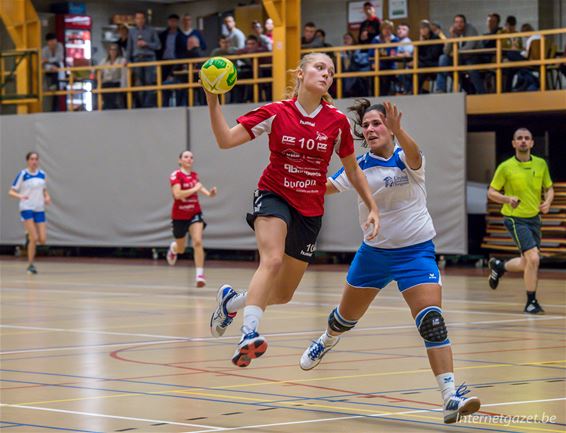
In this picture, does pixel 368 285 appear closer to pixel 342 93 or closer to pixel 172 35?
pixel 342 93

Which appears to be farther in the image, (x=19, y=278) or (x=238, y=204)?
(x=238, y=204)

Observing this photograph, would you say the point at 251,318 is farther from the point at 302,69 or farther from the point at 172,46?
the point at 172,46

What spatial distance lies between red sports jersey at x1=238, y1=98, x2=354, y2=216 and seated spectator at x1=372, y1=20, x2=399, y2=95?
1869 centimetres

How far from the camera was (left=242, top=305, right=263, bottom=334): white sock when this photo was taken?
8.06 metres

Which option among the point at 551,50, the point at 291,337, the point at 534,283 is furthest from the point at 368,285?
the point at 551,50

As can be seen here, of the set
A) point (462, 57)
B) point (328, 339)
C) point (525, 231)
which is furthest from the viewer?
point (462, 57)

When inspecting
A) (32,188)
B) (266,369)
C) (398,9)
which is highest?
(398,9)

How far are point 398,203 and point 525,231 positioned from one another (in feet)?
25.8

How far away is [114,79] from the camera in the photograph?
31312mm

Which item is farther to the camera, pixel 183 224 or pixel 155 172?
pixel 155 172

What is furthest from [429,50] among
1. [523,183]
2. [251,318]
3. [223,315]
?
[251,318]

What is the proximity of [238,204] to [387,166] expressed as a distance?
66.3 feet

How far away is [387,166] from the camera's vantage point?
8.69 m

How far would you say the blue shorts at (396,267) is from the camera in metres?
8.31
